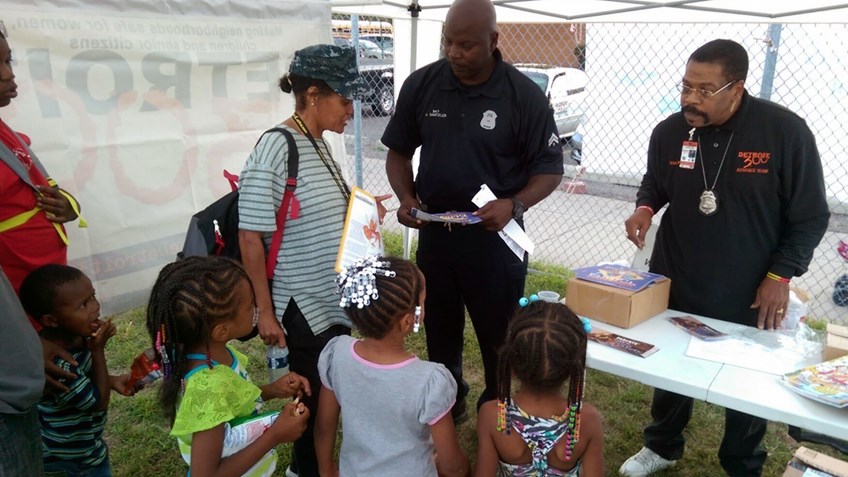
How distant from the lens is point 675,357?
1.99 metres

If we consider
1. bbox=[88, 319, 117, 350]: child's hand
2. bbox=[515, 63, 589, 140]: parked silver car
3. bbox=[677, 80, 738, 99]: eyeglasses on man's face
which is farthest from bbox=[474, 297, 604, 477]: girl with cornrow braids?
bbox=[515, 63, 589, 140]: parked silver car

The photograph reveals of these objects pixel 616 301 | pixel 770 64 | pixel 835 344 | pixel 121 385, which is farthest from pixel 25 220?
pixel 770 64

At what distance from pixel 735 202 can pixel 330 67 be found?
1.69m

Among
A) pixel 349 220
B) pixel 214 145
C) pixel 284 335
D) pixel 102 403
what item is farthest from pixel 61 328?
pixel 214 145

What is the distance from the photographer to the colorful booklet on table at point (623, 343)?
2.00 m

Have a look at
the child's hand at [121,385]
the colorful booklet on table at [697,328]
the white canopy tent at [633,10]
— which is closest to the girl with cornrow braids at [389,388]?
the child's hand at [121,385]

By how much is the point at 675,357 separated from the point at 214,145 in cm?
295

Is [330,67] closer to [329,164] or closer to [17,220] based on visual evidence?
[329,164]

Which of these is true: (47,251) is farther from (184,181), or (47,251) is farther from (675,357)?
(675,357)

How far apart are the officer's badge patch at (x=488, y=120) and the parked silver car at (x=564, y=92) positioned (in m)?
6.39

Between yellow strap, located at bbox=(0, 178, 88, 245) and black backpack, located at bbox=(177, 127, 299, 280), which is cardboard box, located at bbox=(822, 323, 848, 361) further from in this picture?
yellow strap, located at bbox=(0, 178, 88, 245)

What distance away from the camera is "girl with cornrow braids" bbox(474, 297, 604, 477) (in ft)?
5.42

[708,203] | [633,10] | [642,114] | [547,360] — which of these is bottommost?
[547,360]

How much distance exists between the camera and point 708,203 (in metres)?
2.42
